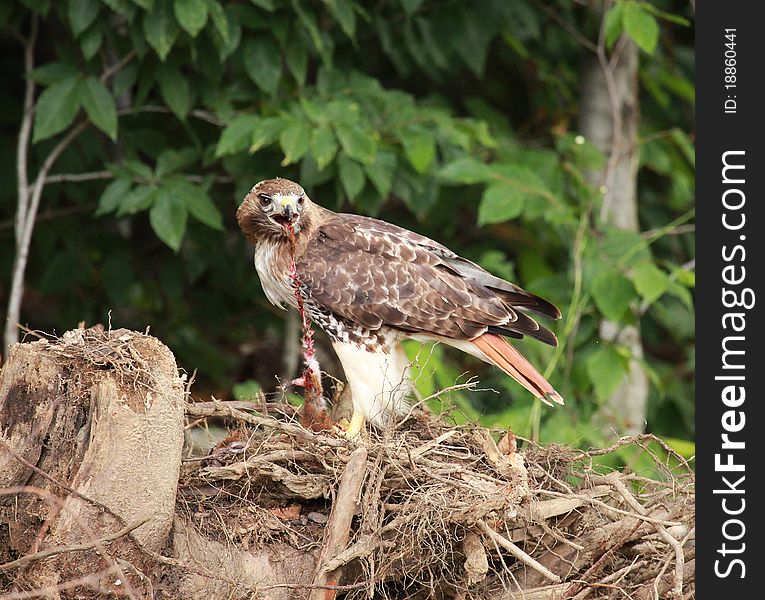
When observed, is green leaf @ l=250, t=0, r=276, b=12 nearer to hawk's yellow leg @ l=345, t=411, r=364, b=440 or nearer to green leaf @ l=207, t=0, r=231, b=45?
green leaf @ l=207, t=0, r=231, b=45

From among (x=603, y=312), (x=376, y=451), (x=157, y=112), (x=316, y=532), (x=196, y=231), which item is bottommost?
(x=316, y=532)

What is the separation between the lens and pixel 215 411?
14.0ft

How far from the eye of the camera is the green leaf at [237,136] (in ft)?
19.2

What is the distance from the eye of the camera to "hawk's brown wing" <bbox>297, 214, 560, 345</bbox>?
473 cm

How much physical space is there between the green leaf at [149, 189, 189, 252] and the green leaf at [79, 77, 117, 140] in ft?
1.34

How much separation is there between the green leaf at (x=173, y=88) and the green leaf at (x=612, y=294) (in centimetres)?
246

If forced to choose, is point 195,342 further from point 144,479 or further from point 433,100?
point 144,479

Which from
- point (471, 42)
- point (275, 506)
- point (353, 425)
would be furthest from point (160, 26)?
point (275, 506)

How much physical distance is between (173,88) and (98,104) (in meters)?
0.47

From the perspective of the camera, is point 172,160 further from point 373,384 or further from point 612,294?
point 612,294

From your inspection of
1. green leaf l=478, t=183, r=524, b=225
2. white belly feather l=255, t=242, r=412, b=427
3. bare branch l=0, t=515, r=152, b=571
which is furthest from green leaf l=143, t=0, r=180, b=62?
bare branch l=0, t=515, r=152, b=571

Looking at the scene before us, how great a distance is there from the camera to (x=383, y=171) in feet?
20.1

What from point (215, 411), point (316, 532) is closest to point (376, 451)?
point (316, 532)

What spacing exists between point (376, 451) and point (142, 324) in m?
4.37
